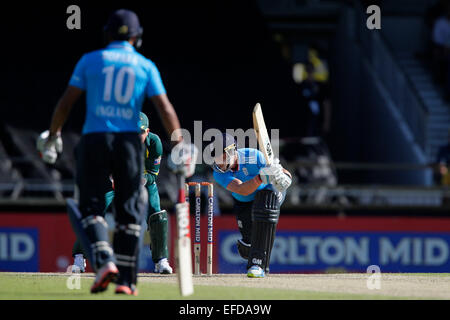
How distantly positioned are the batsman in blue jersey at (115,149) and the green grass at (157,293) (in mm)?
278

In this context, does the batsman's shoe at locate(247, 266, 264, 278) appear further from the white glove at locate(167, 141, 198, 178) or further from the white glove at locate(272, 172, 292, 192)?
the white glove at locate(167, 141, 198, 178)

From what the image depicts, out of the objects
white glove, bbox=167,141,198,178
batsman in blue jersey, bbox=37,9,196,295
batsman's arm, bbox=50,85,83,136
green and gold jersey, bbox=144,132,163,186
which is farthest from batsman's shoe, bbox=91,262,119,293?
green and gold jersey, bbox=144,132,163,186

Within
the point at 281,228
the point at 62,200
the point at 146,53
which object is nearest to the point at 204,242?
the point at 281,228

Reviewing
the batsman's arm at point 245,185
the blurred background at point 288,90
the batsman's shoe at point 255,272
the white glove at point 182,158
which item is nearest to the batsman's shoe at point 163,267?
the batsman's shoe at point 255,272

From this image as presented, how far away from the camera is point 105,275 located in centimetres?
768

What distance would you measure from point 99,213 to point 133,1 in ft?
45.1

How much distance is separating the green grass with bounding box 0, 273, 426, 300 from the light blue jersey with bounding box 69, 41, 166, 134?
1.36 metres

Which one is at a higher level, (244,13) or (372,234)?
(244,13)

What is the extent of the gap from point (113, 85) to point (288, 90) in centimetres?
1420

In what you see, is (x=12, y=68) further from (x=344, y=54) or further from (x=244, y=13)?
(x=344, y=54)

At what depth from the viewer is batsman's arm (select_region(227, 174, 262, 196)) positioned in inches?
390
